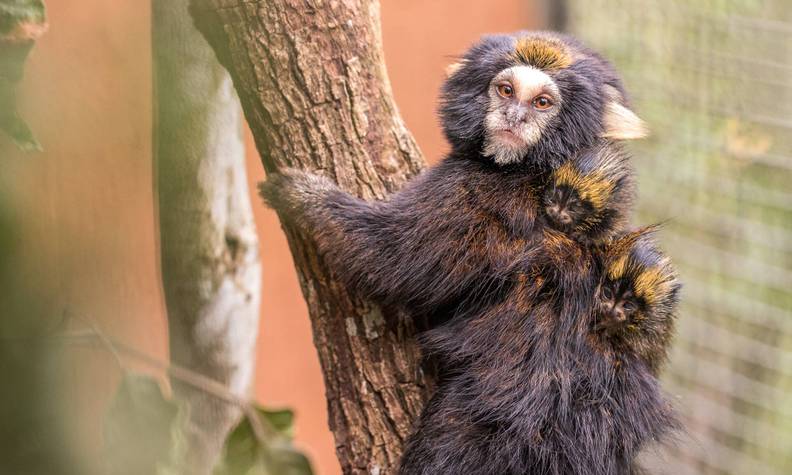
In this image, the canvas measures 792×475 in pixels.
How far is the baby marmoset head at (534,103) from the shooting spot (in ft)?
8.68

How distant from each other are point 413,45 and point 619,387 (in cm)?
372

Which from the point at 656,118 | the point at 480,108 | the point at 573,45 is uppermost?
the point at 573,45

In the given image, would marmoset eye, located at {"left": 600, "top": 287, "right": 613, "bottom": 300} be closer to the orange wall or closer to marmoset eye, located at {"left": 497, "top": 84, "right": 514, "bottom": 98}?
marmoset eye, located at {"left": 497, "top": 84, "right": 514, "bottom": 98}

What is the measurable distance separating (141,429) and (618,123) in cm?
186

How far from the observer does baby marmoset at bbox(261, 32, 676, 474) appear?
246 cm

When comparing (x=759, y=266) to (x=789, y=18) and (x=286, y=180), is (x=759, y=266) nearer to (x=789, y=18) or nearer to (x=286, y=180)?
(x=789, y=18)

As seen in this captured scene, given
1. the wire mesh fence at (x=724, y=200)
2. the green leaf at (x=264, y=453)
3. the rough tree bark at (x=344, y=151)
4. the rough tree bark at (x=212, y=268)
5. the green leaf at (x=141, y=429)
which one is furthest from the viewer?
the wire mesh fence at (x=724, y=200)

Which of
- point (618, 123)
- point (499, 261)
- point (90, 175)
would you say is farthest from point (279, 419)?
point (90, 175)

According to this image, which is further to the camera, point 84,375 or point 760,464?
point 760,464

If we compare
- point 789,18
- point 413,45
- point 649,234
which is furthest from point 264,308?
point 789,18

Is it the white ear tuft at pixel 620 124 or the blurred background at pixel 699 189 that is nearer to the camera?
the white ear tuft at pixel 620 124

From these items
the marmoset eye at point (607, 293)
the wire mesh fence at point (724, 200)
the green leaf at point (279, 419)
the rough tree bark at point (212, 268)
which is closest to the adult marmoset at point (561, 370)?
the marmoset eye at point (607, 293)

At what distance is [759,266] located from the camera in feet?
17.8

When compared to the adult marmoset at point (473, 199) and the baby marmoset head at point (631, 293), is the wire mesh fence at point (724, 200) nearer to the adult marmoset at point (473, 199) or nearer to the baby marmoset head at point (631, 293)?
the adult marmoset at point (473, 199)
